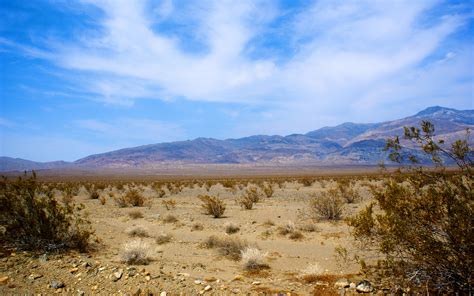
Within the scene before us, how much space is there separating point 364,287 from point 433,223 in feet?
5.14

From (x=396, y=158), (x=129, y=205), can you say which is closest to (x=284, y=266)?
(x=396, y=158)

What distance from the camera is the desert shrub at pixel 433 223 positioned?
459 centimetres

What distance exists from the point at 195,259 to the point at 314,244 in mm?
3995

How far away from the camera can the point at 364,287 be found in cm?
534

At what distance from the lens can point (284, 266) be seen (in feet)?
26.1

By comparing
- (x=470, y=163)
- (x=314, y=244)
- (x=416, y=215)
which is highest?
(x=470, y=163)

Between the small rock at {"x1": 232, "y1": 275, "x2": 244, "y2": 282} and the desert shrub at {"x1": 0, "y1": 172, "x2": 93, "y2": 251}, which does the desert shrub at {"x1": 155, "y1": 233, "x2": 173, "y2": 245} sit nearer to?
the desert shrub at {"x1": 0, "y1": 172, "x2": 93, "y2": 251}

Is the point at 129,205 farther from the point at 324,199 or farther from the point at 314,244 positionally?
the point at 314,244

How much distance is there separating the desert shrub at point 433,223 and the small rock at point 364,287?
339 millimetres

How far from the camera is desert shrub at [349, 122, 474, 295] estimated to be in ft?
15.0

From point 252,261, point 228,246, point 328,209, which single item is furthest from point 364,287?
point 328,209

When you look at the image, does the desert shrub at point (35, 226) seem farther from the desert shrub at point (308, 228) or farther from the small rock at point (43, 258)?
the desert shrub at point (308, 228)

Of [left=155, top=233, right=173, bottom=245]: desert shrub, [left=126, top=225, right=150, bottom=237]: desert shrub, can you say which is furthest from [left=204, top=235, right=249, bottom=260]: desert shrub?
[left=126, top=225, right=150, bottom=237]: desert shrub

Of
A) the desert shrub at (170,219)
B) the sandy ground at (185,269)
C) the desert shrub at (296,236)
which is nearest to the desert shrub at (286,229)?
the sandy ground at (185,269)
